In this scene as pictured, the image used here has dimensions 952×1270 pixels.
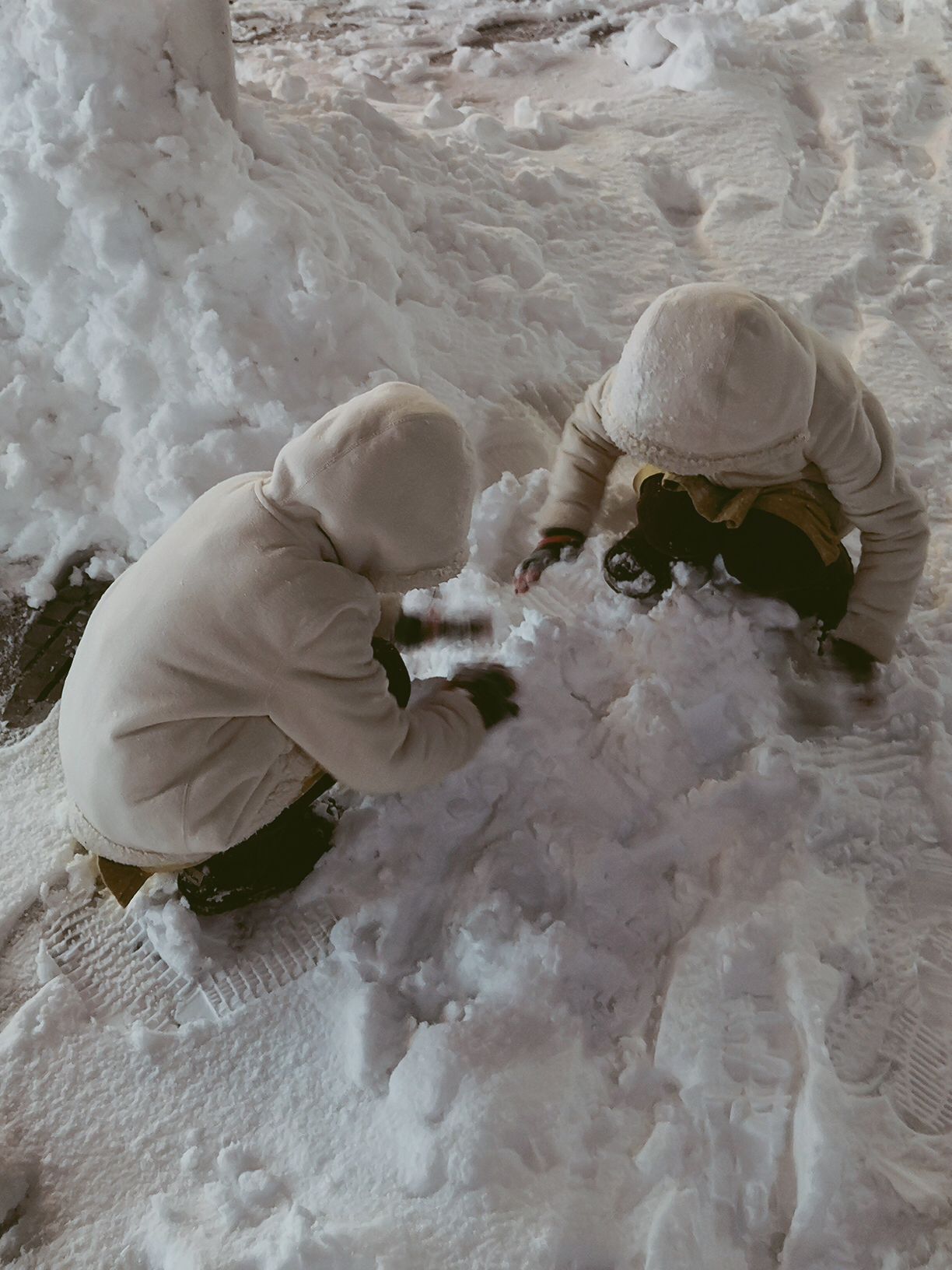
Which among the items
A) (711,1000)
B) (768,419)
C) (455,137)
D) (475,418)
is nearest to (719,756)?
(711,1000)

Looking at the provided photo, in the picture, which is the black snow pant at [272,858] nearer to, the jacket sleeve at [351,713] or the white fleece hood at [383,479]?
the jacket sleeve at [351,713]

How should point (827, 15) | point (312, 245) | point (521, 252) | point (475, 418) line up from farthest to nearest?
point (827, 15) → point (521, 252) → point (475, 418) → point (312, 245)

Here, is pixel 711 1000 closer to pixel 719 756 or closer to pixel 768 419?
pixel 719 756

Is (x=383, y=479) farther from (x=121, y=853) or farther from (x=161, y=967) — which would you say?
(x=161, y=967)

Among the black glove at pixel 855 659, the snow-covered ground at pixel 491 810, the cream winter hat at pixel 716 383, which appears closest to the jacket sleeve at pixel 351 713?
the snow-covered ground at pixel 491 810

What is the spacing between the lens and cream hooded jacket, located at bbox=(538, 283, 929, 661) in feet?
3.28

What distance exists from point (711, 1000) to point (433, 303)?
130 centimetres

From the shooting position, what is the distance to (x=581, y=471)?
4.53ft

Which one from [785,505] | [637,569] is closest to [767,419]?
[785,505]

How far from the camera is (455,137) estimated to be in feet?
6.82

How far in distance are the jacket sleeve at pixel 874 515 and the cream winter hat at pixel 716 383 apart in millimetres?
71

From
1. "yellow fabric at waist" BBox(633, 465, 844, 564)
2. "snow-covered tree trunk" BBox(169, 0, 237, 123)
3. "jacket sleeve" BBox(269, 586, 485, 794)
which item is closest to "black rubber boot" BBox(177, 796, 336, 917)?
"jacket sleeve" BBox(269, 586, 485, 794)

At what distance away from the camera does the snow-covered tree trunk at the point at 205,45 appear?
1512 millimetres

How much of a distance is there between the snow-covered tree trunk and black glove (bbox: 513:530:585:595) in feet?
3.04
